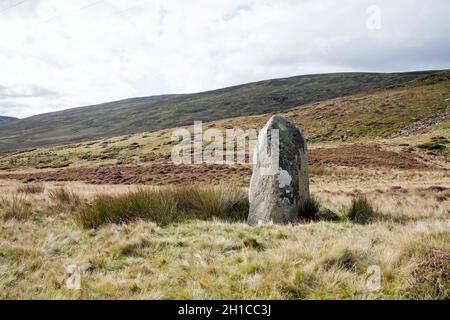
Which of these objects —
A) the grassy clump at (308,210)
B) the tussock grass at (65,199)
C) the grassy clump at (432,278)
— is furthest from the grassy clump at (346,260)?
the tussock grass at (65,199)

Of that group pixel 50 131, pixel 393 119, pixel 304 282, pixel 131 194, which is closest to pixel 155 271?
pixel 304 282

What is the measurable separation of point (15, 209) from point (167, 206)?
12.3ft

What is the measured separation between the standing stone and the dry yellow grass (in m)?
0.82

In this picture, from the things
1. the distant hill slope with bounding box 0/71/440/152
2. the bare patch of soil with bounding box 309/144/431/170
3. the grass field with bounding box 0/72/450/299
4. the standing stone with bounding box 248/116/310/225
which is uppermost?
the distant hill slope with bounding box 0/71/440/152

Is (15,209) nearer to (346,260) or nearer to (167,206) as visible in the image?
(167,206)

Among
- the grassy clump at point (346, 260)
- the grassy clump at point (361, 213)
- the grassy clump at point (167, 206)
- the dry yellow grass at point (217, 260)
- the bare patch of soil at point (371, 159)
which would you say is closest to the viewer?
the dry yellow grass at point (217, 260)

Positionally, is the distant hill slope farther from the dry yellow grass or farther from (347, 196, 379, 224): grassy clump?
the dry yellow grass

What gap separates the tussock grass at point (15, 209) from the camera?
314 inches

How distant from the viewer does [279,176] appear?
7730 mm

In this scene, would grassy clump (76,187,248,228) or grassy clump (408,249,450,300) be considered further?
grassy clump (76,187,248,228)

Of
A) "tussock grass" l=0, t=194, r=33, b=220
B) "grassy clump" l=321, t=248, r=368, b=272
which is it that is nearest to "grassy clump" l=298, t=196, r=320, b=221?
"grassy clump" l=321, t=248, r=368, b=272

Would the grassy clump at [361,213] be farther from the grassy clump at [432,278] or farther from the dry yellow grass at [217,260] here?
the grassy clump at [432,278]

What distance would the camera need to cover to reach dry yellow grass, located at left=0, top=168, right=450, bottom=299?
386cm

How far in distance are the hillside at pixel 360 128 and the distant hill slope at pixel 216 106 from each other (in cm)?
4974
